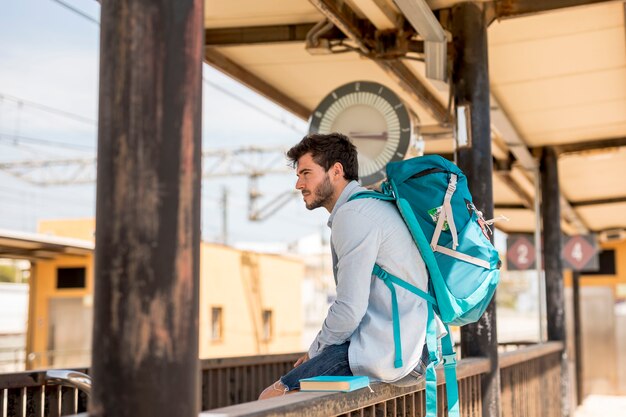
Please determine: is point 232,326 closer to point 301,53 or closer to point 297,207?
point 297,207

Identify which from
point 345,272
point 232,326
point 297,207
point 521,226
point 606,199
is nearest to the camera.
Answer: point 345,272

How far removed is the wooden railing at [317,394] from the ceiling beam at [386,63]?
212cm

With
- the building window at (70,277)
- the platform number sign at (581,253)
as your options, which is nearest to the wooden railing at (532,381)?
the platform number sign at (581,253)

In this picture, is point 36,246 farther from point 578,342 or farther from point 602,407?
point 602,407

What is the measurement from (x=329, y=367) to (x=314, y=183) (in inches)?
25.1

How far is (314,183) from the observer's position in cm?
A: 316

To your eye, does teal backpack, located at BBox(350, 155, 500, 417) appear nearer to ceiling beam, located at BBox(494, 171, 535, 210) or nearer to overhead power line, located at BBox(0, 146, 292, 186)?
ceiling beam, located at BBox(494, 171, 535, 210)

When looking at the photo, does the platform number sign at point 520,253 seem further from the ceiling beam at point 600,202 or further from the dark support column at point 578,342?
the dark support column at point 578,342

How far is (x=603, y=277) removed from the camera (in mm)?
20875

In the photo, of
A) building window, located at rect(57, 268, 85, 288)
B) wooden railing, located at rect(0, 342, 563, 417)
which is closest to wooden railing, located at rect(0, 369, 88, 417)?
wooden railing, located at rect(0, 342, 563, 417)

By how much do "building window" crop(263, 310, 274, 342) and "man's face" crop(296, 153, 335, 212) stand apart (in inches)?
1018

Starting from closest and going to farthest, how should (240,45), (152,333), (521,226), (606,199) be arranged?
(152,333), (240,45), (606,199), (521,226)

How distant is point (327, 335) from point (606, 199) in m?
14.0

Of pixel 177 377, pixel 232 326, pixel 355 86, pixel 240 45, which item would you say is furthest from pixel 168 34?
pixel 232 326
